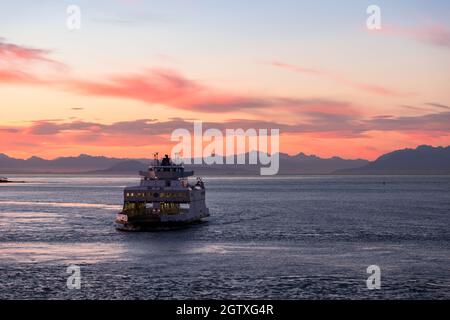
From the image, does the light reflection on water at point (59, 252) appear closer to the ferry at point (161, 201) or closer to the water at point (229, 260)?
the water at point (229, 260)

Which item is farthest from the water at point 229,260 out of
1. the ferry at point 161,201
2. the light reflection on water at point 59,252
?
the ferry at point 161,201

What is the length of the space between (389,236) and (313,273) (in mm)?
30093

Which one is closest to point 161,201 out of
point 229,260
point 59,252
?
→ point 59,252

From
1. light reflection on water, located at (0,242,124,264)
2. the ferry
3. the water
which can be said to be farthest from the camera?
the ferry

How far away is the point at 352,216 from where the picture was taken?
105000mm

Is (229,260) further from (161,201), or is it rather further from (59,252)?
(161,201)

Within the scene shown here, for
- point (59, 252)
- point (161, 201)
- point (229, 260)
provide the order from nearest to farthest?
point (229, 260) < point (59, 252) < point (161, 201)

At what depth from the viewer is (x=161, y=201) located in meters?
77.8

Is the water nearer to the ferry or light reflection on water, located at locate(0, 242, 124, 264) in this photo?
light reflection on water, located at locate(0, 242, 124, 264)

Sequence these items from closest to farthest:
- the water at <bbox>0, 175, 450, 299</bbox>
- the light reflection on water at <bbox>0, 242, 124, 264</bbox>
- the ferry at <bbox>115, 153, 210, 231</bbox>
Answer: the water at <bbox>0, 175, 450, 299</bbox> < the light reflection on water at <bbox>0, 242, 124, 264</bbox> < the ferry at <bbox>115, 153, 210, 231</bbox>

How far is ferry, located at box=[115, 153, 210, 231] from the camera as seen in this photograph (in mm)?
73875

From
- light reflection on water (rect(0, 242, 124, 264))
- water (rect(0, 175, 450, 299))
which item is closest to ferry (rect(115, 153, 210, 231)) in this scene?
water (rect(0, 175, 450, 299))
